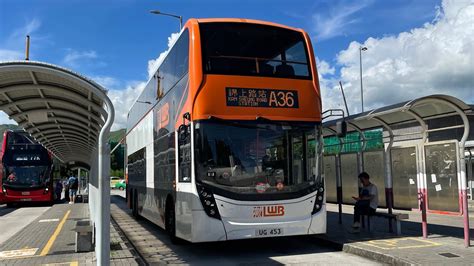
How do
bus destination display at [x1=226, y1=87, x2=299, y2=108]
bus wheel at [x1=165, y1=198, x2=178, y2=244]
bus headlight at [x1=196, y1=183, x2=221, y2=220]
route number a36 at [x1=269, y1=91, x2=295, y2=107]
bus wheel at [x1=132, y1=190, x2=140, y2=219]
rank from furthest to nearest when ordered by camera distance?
1. bus wheel at [x1=132, y1=190, x2=140, y2=219]
2. bus wheel at [x1=165, y1=198, x2=178, y2=244]
3. route number a36 at [x1=269, y1=91, x2=295, y2=107]
4. bus destination display at [x1=226, y1=87, x2=299, y2=108]
5. bus headlight at [x1=196, y1=183, x2=221, y2=220]

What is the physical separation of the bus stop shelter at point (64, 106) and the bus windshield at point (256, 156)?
1947mm

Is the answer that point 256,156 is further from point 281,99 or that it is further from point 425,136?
point 425,136

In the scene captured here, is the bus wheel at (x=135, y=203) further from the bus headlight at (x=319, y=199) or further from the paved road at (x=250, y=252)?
the bus headlight at (x=319, y=199)

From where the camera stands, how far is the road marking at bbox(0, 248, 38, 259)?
9.40 m

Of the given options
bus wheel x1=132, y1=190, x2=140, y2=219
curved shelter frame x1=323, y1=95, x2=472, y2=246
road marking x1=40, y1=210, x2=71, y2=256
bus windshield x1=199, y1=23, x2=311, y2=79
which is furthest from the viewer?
bus wheel x1=132, y1=190, x2=140, y2=219

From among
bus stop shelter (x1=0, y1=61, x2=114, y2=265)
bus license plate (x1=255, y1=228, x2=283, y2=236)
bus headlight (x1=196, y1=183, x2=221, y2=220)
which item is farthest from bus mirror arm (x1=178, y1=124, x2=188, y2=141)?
bus license plate (x1=255, y1=228, x2=283, y2=236)

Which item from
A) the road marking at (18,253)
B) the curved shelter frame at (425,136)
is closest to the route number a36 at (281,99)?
the curved shelter frame at (425,136)

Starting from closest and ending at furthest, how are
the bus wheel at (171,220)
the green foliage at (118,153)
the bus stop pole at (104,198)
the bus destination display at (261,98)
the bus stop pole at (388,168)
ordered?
the bus stop pole at (104,198) < the bus destination display at (261,98) < the bus wheel at (171,220) < the bus stop pole at (388,168) < the green foliage at (118,153)

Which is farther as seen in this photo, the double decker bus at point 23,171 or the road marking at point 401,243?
the double decker bus at point 23,171

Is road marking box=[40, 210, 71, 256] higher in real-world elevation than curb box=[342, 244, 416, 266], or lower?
lower

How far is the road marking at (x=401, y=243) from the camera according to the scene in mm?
8914

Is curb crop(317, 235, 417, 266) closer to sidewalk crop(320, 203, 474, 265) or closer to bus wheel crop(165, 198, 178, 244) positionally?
sidewalk crop(320, 203, 474, 265)

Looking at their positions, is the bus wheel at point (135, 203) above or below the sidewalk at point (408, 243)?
above

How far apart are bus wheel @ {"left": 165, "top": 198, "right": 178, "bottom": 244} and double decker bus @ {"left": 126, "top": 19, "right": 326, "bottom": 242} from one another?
0.13 meters
